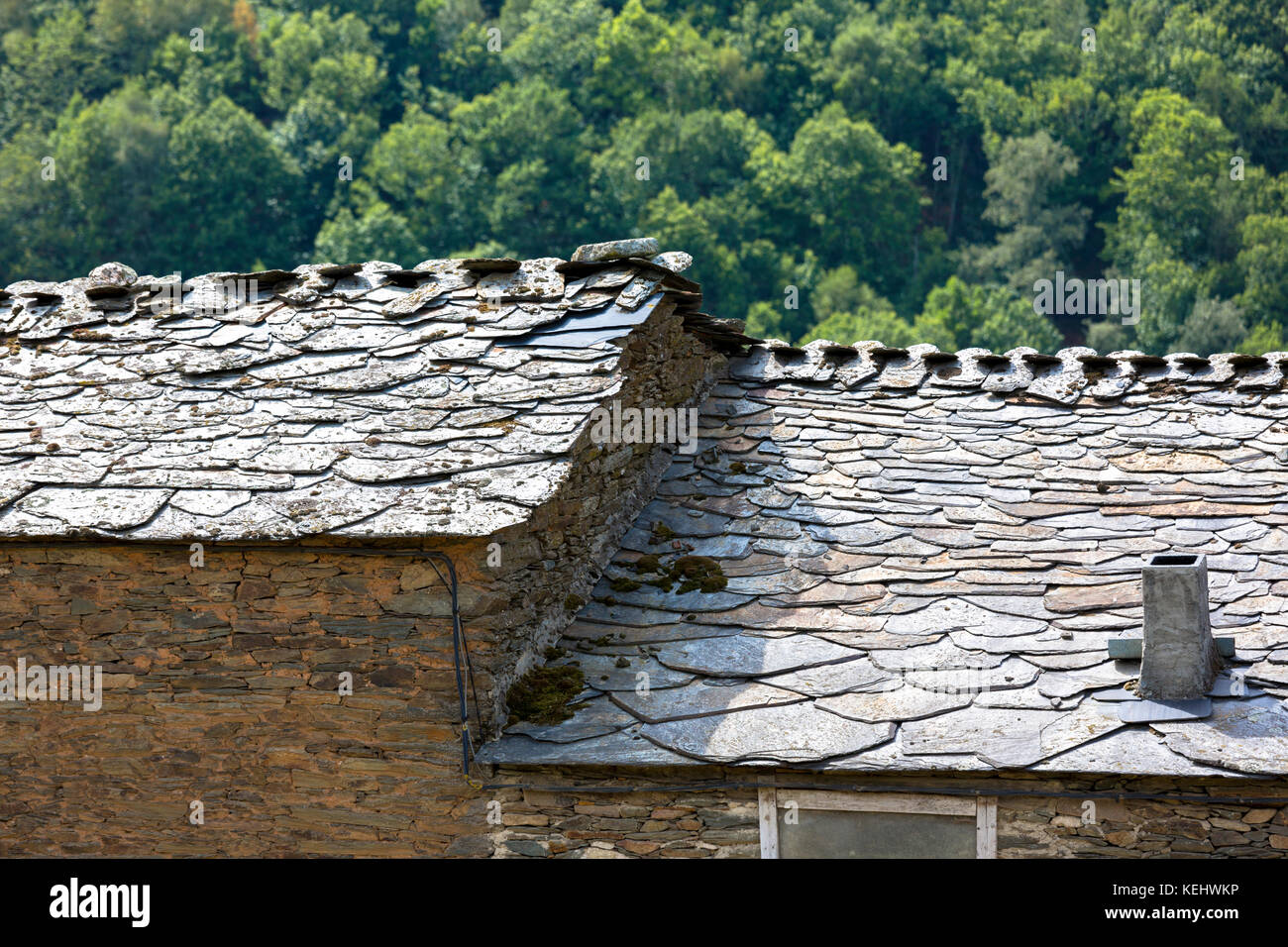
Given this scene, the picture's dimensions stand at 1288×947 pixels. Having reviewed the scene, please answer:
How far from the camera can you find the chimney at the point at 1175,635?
706 cm

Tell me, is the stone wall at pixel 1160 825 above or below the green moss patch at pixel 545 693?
below

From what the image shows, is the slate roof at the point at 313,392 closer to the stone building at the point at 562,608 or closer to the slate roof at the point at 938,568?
the stone building at the point at 562,608

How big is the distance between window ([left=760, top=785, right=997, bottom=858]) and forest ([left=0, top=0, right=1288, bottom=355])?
45.0 m

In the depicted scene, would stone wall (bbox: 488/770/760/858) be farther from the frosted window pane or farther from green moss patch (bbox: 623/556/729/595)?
green moss patch (bbox: 623/556/729/595)

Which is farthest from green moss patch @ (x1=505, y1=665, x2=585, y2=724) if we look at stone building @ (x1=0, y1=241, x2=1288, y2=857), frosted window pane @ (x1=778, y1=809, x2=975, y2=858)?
frosted window pane @ (x1=778, y1=809, x2=975, y2=858)

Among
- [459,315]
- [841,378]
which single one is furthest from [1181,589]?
[459,315]

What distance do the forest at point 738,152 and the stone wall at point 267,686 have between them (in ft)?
148

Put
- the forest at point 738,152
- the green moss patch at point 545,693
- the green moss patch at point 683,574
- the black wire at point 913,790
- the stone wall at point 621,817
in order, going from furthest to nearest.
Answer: the forest at point 738,152
the green moss patch at point 683,574
the green moss patch at point 545,693
the stone wall at point 621,817
the black wire at point 913,790

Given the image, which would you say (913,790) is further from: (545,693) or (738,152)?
(738,152)

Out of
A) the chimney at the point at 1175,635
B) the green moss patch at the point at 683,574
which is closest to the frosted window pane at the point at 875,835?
the chimney at the point at 1175,635

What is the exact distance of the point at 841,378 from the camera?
391 inches

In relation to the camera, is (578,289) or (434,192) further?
(434,192)
